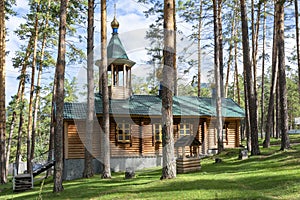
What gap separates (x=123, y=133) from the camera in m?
19.9

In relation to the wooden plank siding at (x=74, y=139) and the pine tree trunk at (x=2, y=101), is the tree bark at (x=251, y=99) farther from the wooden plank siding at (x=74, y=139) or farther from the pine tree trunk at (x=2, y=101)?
the pine tree trunk at (x=2, y=101)

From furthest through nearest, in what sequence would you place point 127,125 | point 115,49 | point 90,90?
point 115,49
point 127,125
point 90,90

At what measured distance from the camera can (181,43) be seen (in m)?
29.5

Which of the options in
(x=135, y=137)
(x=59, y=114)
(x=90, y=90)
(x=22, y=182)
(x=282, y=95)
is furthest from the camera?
(x=135, y=137)

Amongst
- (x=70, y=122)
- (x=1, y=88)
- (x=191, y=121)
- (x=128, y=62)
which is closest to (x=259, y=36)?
(x=191, y=121)

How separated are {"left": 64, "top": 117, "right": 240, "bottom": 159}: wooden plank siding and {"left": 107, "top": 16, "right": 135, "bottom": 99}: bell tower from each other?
2.02m

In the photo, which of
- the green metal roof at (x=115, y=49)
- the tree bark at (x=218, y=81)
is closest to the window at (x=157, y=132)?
the tree bark at (x=218, y=81)

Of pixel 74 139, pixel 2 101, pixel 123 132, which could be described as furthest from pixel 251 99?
pixel 2 101

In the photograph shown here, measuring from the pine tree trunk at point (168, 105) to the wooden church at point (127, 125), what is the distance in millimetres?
7259

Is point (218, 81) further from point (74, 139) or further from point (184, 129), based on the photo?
point (74, 139)

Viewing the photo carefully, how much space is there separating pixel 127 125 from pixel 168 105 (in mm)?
9347

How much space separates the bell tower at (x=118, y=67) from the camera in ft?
66.0

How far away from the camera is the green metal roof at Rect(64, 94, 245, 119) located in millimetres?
19047

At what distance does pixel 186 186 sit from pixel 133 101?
39.8 ft
